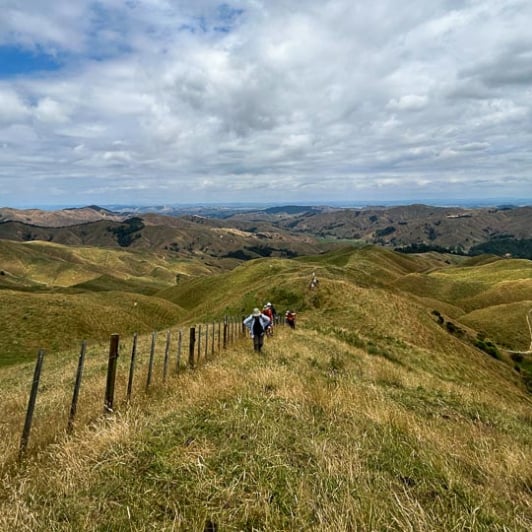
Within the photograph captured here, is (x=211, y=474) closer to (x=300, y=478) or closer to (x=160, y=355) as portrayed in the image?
(x=300, y=478)

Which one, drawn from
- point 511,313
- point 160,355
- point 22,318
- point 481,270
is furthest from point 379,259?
point 160,355

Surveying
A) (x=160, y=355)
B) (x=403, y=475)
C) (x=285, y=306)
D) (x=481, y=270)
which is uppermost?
(x=403, y=475)

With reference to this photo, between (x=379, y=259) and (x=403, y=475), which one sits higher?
(x=403, y=475)

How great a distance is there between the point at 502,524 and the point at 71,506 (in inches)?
223

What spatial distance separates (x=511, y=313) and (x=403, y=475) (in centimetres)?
8831

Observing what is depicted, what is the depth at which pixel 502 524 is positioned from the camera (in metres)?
5.47

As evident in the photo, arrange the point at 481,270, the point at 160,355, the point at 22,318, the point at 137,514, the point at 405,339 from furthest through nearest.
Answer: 1. the point at 481,270
2. the point at 22,318
3. the point at 405,339
4. the point at 160,355
5. the point at 137,514

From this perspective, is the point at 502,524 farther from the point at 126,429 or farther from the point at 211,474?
the point at 126,429

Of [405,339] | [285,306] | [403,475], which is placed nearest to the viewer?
[403,475]

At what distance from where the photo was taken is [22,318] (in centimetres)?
5741

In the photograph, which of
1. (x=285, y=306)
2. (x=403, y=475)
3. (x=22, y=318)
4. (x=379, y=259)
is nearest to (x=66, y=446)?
(x=403, y=475)

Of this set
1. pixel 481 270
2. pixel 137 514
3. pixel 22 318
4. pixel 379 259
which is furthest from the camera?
pixel 379 259

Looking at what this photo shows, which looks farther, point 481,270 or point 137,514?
point 481,270

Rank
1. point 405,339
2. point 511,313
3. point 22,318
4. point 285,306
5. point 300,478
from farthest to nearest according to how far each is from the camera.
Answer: point 511,313 < point 22,318 < point 285,306 < point 405,339 < point 300,478
